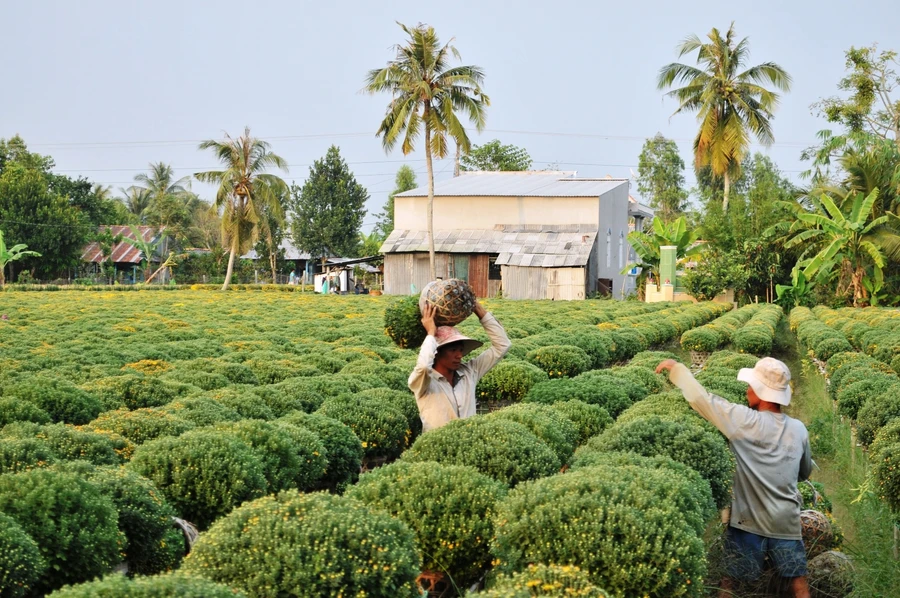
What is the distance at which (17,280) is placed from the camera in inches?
2384

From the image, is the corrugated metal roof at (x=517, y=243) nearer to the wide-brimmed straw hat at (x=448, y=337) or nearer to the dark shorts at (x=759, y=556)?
the wide-brimmed straw hat at (x=448, y=337)

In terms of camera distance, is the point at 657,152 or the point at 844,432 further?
the point at 657,152

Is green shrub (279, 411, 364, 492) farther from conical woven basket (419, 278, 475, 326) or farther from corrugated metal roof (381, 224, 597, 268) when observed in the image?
corrugated metal roof (381, 224, 597, 268)

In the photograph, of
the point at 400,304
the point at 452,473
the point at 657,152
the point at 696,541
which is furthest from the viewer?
the point at 657,152

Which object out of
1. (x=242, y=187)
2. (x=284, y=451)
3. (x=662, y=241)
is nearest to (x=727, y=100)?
(x=662, y=241)

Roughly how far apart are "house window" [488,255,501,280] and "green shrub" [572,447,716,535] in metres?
41.8

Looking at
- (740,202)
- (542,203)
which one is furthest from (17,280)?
(740,202)

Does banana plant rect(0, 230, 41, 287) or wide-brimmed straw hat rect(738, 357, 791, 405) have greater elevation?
banana plant rect(0, 230, 41, 287)

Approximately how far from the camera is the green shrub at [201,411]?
7.76 meters

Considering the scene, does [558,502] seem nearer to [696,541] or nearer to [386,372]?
[696,541]

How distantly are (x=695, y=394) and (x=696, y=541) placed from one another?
1.57 m

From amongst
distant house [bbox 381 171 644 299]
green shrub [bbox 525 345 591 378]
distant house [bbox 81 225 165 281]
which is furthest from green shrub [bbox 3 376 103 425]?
distant house [bbox 81 225 165 281]

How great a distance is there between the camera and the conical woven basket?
6.65 m

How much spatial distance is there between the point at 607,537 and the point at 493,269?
4393 cm
